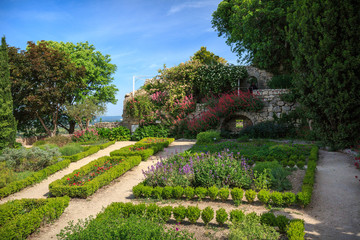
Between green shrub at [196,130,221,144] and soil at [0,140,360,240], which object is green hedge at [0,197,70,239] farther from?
green shrub at [196,130,221,144]

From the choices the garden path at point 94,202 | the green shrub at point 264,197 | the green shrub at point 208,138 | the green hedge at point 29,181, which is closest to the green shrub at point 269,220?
the green shrub at point 264,197

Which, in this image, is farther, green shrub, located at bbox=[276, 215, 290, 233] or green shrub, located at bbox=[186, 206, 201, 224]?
green shrub, located at bbox=[186, 206, 201, 224]

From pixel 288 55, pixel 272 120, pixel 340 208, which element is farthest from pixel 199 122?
pixel 340 208

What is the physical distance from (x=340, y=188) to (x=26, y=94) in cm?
1654

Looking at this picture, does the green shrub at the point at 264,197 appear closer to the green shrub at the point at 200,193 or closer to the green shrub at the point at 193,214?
the green shrub at the point at 200,193

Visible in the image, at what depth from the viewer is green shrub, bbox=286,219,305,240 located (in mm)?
3168

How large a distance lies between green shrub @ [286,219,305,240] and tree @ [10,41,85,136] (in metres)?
14.9

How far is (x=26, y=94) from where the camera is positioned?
14820mm

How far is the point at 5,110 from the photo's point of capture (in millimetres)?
9578

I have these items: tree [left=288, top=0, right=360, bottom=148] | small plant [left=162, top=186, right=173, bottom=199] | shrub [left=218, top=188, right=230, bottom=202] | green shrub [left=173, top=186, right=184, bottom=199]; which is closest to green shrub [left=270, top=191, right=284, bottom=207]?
shrub [left=218, top=188, right=230, bottom=202]

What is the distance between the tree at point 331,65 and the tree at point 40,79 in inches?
536

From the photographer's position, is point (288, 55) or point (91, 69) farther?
point (91, 69)

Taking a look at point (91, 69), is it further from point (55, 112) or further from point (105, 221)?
point (105, 221)

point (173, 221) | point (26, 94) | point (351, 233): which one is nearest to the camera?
point (351, 233)
